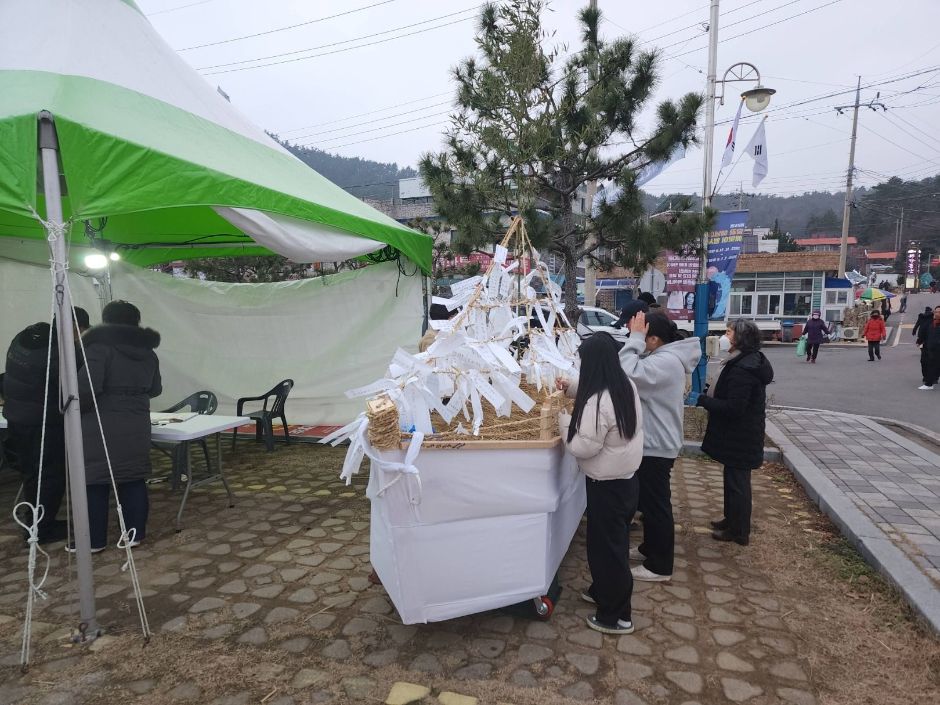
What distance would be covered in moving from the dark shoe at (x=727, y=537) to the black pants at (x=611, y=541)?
143 cm

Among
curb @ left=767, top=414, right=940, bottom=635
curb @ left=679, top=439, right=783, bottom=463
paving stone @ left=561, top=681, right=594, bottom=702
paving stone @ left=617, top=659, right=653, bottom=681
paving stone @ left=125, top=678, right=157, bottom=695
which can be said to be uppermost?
curb @ left=767, top=414, right=940, bottom=635

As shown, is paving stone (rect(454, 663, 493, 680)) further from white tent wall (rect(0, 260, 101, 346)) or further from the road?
the road

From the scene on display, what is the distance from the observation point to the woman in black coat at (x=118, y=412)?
→ 3.42 meters

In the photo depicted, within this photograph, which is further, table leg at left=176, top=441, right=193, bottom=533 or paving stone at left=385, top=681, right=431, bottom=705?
table leg at left=176, top=441, right=193, bottom=533

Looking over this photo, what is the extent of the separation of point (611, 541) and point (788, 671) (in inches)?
36.6

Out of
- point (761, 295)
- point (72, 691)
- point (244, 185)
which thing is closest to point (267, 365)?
point (244, 185)

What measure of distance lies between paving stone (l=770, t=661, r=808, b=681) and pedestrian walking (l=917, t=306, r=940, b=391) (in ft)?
32.6

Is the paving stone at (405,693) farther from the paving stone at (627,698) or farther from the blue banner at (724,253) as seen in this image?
the blue banner at (724,253)

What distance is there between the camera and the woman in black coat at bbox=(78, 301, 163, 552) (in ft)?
11.2

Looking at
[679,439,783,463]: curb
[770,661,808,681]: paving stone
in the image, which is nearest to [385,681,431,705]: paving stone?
[770,661,808,681]: paving stone

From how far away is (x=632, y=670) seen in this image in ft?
8.10

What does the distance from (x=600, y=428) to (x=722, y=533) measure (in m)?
2.00

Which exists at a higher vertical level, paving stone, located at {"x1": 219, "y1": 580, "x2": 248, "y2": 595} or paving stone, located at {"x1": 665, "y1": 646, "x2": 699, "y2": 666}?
paving stone, located at {"x1": 665, "y1": 646, "x2": 699, "y2": 666}

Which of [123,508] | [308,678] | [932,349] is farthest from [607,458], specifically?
[932,349]
